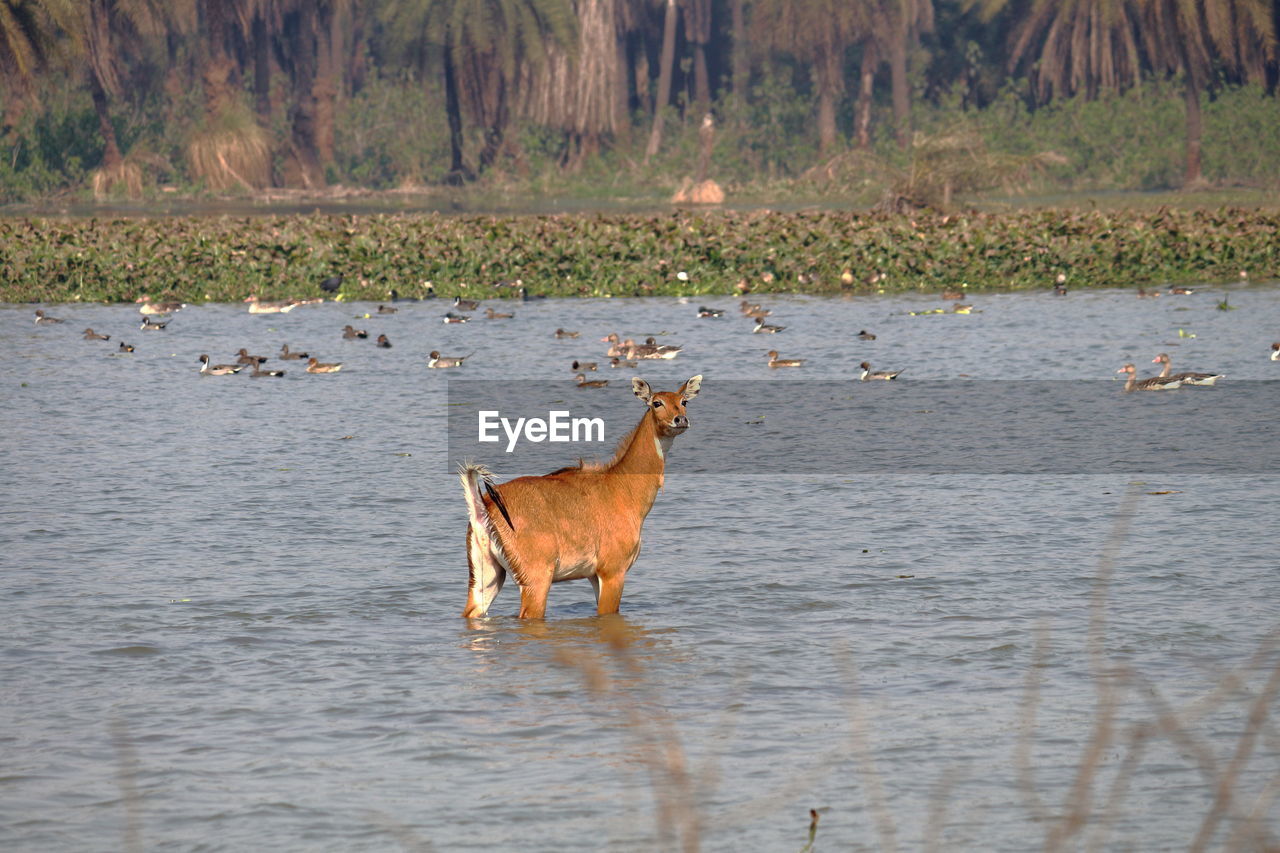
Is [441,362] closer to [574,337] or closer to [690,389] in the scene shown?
[574,337]

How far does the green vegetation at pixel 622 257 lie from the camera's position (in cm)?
3722

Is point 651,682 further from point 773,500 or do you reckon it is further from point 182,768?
point 773,500

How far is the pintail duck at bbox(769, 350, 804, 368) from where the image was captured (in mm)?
26750

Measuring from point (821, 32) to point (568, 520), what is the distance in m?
60.4

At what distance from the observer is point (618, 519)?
11.0 m

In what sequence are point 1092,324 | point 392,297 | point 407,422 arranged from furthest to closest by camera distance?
point 392,297 < point 1092,324 < point 407,422

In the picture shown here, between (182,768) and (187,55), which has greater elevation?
(187,55)

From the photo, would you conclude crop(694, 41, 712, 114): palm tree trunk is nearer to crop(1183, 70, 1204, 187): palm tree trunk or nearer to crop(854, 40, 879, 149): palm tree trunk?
crop(854, 40, 879, 149): palm tree trunk

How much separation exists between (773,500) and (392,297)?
20.9 meters

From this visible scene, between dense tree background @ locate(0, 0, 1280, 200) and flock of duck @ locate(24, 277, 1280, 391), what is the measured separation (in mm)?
25012

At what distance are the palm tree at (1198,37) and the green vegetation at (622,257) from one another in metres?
21.6

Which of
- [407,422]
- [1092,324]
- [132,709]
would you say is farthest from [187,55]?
[132,709]

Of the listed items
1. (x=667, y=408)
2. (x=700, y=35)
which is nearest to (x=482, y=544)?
(x=667, y=408)

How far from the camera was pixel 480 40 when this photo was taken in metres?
66.4
